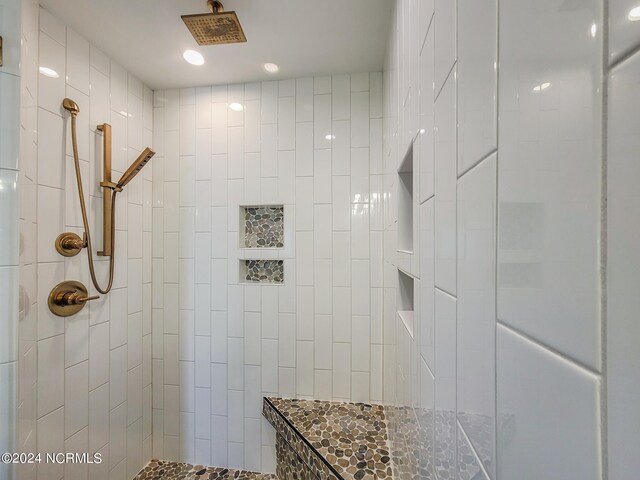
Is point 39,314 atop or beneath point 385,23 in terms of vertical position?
beneath

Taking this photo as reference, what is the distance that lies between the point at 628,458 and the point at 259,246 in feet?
6.02

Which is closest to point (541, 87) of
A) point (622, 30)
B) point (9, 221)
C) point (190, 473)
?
point (622, 30)

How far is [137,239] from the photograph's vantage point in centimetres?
180

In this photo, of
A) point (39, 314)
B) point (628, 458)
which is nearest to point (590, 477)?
point (628, 458)

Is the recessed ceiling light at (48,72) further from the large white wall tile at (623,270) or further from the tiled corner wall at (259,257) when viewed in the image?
the large white wall tile at (623,270)

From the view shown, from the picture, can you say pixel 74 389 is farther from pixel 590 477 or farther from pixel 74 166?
pixel 590 477

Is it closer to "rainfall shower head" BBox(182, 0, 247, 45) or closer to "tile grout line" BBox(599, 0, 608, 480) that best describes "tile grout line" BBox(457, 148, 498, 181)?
"tile grout line" BBox(599, 0, 608, 480)

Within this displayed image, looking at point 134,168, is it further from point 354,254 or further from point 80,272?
point 354,254

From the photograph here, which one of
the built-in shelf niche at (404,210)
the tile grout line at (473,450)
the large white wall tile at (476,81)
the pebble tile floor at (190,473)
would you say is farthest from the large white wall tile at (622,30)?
the pebble tile floor at (190,473)

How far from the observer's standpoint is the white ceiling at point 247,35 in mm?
1246

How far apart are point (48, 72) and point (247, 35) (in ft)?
3.04

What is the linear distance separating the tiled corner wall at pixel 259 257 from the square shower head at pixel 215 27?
1.61 ft

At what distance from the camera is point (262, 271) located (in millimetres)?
1903

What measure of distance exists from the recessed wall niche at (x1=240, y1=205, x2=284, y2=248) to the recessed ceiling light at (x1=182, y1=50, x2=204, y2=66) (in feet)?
2.86
